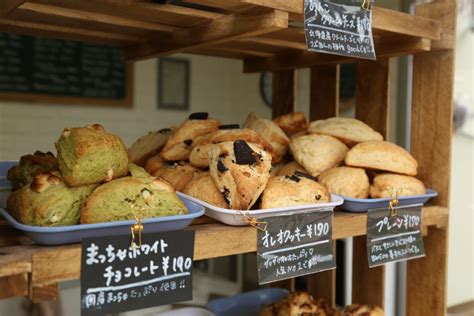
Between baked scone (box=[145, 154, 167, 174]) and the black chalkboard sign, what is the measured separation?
216 centimetres

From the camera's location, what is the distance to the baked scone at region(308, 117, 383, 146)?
1.18 m

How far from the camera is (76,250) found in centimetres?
69

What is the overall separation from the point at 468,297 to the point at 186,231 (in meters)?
2.39

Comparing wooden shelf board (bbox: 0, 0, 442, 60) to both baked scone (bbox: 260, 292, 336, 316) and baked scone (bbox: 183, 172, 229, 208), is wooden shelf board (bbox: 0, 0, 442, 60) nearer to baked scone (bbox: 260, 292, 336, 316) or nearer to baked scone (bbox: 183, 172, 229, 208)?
baked scone (bbox: 183, 172, 229, 208)

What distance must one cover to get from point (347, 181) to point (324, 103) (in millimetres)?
498

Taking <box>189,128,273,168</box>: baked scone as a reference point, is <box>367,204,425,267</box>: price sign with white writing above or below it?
below

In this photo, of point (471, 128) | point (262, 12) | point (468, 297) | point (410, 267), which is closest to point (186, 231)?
point (262, 12)

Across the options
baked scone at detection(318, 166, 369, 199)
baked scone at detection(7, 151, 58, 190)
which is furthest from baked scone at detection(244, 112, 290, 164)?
baked scone at detection(7, 151, 58, 190)

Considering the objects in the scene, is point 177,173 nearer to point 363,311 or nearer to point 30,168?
point 30,168

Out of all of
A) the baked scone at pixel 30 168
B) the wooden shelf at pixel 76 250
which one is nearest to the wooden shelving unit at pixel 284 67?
the wooden shelf at pixel 76 250

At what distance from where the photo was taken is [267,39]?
1191 millimetres

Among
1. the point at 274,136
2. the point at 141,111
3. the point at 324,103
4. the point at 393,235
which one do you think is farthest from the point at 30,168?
the point at 141,111

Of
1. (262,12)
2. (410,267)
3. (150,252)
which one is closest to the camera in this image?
(150,252)

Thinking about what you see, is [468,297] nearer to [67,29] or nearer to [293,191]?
[293,191]
